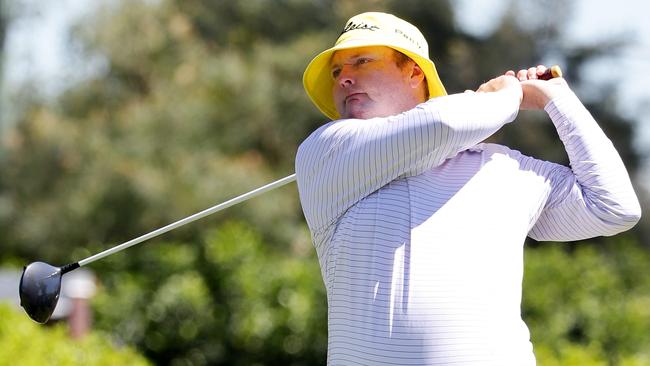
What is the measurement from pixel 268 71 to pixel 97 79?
3.35m

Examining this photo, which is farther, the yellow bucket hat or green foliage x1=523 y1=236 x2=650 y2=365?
Result: green foliage x1=523 y1=236 x2=650 y2=365

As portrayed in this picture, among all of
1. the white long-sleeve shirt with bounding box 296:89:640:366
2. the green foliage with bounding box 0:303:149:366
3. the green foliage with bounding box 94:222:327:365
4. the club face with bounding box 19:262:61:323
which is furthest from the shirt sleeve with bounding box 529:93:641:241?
the green foliage with bounding box 94:222:327:365

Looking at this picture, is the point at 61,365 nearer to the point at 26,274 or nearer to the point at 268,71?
the point at 26,274

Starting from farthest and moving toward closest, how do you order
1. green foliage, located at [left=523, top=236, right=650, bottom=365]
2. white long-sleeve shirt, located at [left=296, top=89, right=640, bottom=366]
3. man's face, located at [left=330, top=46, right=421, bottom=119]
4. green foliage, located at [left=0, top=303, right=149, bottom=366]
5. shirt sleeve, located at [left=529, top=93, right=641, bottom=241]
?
green foliage, located at [left=523, top=236, right=650, bottom=365]
green foliage, located at [left=0, top=303, right=149, bottom=366]
man's face, located at [left=330, top=46, right=421, bottom=119]
shirt sleeve, located at [left=529, top=93, right=641, bottom=241]
white long-sleeve shirt, located at [left=296, top=89, right=640, bottom=366]

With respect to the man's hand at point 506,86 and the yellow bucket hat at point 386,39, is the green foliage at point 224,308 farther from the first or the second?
the man's hand at point 506,86

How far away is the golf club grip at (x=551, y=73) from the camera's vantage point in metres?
2.81

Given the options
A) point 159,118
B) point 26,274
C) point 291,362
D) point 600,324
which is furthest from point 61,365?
point 159,118

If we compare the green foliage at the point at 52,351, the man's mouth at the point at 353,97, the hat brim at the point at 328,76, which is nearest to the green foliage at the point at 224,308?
the green foliage at the point at 52,351

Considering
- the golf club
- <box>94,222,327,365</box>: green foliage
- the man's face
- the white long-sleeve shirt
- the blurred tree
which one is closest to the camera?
the white long-sleeve shirt

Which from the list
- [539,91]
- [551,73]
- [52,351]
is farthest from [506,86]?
[52,351]

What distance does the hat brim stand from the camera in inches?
108

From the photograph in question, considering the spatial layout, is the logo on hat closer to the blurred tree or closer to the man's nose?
the man's nose

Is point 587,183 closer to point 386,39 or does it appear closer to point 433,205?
point 433,205

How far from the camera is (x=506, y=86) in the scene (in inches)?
105
